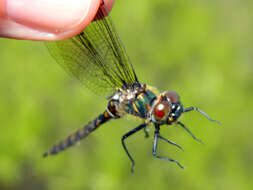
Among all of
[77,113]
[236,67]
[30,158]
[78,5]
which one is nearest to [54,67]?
[77,113]

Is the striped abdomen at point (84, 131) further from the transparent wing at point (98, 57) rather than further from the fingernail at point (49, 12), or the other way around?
the fingernail at point (49, 12)

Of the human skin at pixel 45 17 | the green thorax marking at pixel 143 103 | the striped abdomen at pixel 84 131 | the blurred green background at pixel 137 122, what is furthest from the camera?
the blurred green background at pixel 137 122

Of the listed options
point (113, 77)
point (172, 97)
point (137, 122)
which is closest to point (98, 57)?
point (113, 77)

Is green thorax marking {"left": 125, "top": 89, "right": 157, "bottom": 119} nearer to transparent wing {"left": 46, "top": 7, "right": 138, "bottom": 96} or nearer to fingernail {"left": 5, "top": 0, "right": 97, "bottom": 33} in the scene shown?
transparent wing {"left": 46, "top": 7, "right": 138, "bottom": 96}

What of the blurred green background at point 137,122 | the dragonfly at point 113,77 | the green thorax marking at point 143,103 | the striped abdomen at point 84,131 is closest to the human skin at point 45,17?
the dragonfly at point 113,77

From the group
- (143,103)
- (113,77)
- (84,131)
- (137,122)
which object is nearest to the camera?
(143,103)

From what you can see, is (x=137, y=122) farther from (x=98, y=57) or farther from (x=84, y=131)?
(x=98, y=57)
